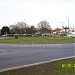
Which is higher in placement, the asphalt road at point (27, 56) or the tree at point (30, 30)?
the tree at point (30, 30)

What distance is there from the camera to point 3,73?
10516 mm

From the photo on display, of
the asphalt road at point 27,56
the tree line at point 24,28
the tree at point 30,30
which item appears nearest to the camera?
the asphalt road at point 27,56

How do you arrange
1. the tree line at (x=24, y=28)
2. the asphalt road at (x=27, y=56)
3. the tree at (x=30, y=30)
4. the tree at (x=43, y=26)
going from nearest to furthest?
the asphalt road at (x=27, y=56) < the tree line at (x=24, y=28) < the tree at (x=30, y=30) < the tree at (x=43, y=26)

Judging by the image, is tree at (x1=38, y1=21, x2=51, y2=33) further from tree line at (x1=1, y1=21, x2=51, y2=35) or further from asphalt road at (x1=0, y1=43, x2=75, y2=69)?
asphalt road at (x1=0, y1=43, x2=75, y2=69)

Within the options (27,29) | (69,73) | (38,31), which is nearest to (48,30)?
(38,31)

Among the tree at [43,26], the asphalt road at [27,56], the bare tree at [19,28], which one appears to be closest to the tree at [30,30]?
the bare tree at [19,28]

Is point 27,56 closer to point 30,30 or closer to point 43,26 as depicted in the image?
point 30,30

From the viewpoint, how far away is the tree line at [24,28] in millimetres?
131750

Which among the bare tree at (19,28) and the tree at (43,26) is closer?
the bare tree at (19,28)

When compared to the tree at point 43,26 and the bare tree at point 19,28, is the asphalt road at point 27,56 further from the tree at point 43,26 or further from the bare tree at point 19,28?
the tree at point 43,26

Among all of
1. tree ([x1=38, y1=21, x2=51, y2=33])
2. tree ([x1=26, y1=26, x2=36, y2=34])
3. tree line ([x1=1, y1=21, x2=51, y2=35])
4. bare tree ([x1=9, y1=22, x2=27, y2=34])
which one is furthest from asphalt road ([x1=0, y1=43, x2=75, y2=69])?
tree ([x1=38, y1=21, x2=51, y2=33])

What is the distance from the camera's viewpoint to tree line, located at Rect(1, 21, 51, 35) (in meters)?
132

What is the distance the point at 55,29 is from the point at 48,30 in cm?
2729

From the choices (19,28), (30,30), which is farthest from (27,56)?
(19,28)
